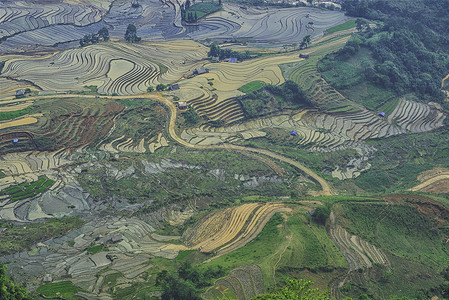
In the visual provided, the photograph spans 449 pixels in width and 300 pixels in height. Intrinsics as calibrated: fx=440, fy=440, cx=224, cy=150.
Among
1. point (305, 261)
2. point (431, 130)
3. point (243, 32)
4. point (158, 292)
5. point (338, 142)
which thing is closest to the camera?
point (158, 292)

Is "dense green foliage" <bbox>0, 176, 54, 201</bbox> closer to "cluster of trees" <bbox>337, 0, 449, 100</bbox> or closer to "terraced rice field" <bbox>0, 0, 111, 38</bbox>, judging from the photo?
"terraced rice field" <bbox>0, 0, 111, 38</bbox>

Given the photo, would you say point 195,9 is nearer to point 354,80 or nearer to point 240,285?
point 354,80

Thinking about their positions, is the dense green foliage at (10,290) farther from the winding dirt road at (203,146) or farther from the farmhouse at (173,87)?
the farmhouse at (173,87)

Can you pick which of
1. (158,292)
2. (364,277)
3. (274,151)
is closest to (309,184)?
(274,151)

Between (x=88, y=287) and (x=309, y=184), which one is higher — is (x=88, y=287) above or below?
above

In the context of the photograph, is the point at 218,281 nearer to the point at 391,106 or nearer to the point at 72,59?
the point at 391,106

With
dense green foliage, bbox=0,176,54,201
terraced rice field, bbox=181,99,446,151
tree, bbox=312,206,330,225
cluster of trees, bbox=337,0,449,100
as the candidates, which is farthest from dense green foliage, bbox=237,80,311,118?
dense green foliage, bbox=0,176,54,201
